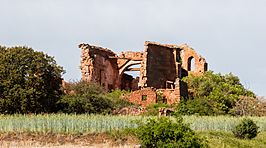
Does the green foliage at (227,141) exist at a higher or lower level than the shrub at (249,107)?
lower

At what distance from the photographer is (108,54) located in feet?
185

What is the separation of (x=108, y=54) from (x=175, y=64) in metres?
6.42

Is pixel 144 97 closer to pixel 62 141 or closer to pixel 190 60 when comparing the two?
pixel 190 60

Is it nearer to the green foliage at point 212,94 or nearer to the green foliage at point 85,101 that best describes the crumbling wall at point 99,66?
the green foliage at point 212,94

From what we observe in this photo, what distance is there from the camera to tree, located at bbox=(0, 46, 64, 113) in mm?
35344

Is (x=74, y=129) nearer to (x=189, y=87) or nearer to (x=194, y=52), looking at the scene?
(x=189, y=87)

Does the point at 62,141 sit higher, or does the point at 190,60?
the point at 190,60

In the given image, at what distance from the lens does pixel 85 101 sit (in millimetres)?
37938

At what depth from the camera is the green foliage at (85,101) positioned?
37.4 metres

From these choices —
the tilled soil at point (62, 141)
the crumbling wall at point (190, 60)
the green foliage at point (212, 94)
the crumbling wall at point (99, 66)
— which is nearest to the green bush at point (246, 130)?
the tilled soil at point (62, 141)

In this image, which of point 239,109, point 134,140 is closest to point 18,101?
point 134,140

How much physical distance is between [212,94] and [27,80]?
58.8 ft

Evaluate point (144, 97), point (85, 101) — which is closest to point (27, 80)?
point (85, 101)

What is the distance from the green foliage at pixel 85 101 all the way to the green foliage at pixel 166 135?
46.0 feet
